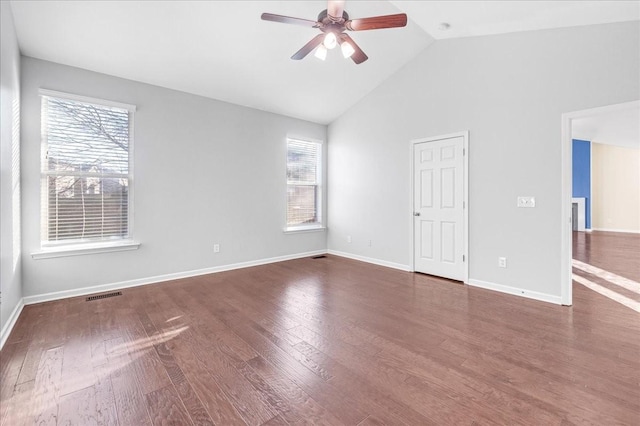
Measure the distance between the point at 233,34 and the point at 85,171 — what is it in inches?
95.6

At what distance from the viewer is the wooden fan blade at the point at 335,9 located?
7.71 ft

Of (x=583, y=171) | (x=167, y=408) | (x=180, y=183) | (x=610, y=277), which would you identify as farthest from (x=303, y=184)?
(x=583, y=171)

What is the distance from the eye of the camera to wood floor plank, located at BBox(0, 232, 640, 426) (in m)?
1.56

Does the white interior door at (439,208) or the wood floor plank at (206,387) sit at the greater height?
the white interior door at (439,208)

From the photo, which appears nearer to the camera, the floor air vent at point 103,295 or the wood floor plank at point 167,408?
the wood floor plank at point 167,408

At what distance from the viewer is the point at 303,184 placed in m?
5.74

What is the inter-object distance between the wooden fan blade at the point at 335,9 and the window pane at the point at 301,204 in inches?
131

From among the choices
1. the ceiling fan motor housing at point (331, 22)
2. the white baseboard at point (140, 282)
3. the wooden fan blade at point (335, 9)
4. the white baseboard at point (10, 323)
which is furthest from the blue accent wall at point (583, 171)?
the white baseboard at point (10, 323)

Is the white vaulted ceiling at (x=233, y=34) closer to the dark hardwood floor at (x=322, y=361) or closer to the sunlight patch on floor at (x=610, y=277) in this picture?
the dark hardwood floor at (x=322, y=361)

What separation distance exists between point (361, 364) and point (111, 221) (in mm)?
3566

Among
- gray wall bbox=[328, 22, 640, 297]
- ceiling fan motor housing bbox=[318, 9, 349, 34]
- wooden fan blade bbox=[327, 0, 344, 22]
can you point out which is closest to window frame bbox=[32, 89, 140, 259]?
ceiling fan motor housing bbox=[318, 9, 349, 34]

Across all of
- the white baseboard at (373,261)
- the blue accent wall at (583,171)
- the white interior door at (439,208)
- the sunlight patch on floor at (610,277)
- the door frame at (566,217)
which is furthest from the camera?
the blue accent wall at (583,171)

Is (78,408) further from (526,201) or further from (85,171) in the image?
(526,201)

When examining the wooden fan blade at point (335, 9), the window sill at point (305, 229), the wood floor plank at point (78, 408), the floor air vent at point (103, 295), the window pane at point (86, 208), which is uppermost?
the wooden fan blade at point (335, 9)
